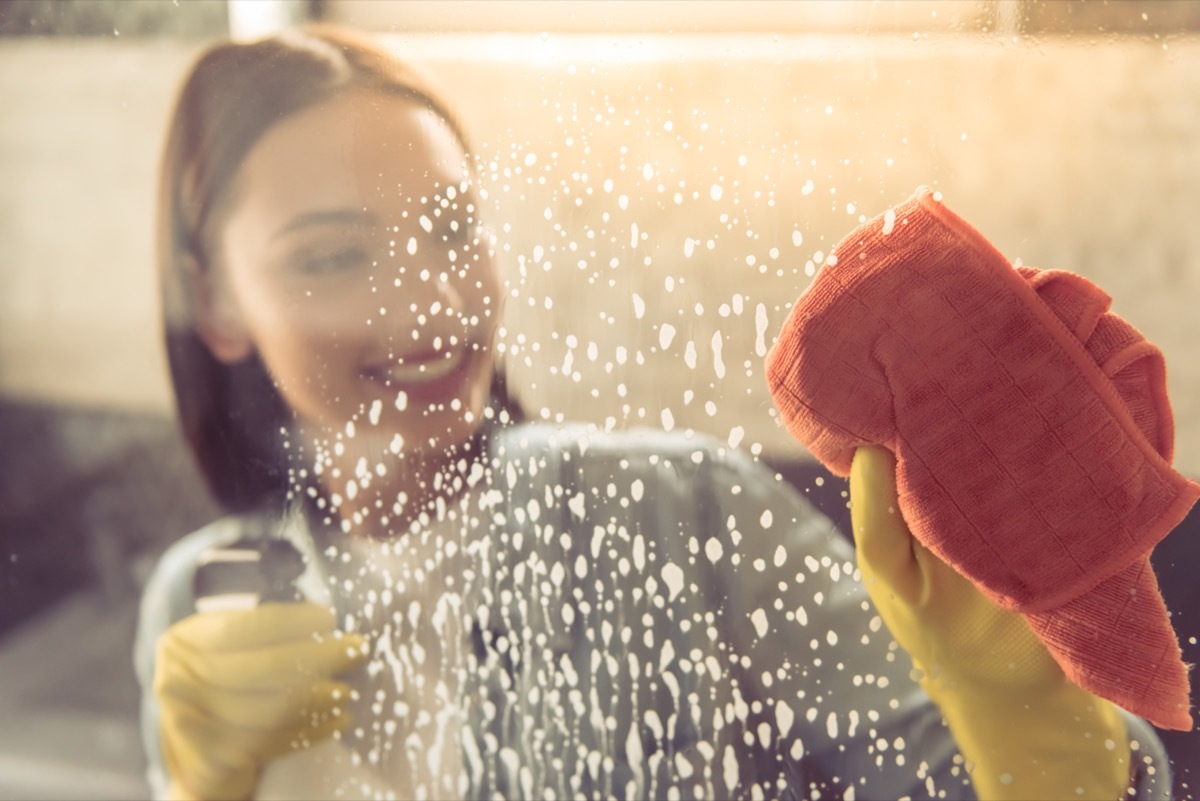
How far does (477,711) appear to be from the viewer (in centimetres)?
60

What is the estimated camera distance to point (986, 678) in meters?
0.46

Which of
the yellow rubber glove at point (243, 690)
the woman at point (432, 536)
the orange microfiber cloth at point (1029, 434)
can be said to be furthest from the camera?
the yellow rubber glove at point (243, 690)

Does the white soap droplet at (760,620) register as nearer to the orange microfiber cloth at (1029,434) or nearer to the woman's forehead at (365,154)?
the orange microfiber cloth at (1029,434)

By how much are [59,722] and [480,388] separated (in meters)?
0.45

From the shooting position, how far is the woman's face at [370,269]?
22.1 inches

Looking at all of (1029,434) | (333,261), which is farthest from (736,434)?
(333,261)

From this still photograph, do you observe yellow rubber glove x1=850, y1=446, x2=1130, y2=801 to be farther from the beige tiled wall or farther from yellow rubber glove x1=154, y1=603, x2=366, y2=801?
yellow rubber glove x1=154, y1=603, x2=366, y2=801

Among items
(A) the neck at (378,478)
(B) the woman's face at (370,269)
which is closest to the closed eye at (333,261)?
(B) the woman's face at (370,269)

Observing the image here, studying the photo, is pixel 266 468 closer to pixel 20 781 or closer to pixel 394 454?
pixel 394 454

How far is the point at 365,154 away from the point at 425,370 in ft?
0.43

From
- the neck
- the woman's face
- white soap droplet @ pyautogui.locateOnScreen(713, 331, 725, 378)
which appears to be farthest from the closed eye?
white soap droplet @ pyautogui.locateOnScreen(713, 331, 725, 378)

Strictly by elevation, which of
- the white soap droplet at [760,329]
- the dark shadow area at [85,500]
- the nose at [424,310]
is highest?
the white soap droplet at [760,329]

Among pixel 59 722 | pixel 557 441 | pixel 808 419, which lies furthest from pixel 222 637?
pixel 808 419

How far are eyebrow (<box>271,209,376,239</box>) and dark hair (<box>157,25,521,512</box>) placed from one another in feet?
0.18
